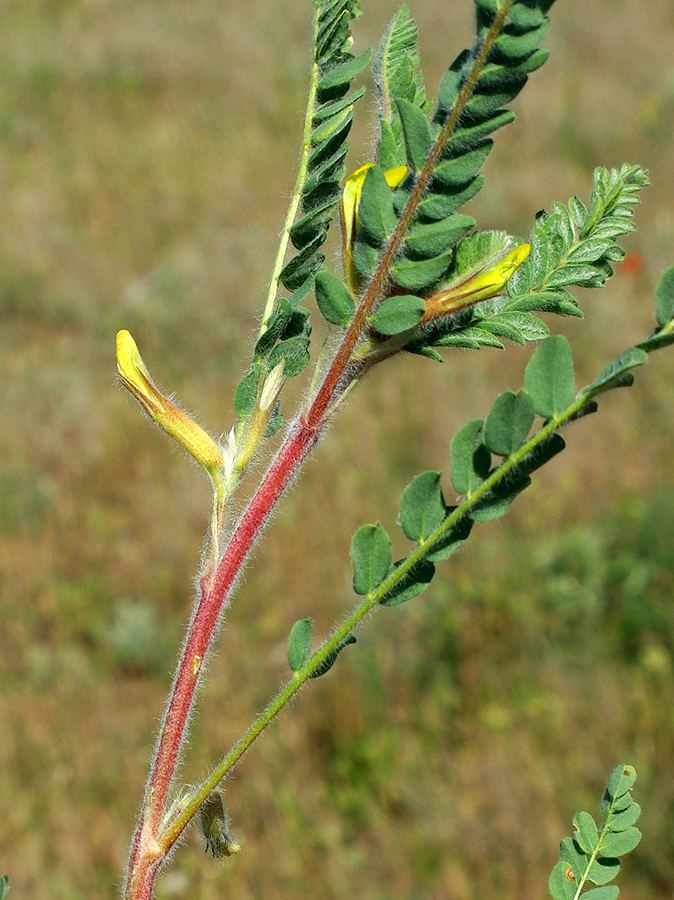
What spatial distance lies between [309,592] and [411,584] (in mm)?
3246

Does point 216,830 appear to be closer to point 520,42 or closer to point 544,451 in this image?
point 544,451

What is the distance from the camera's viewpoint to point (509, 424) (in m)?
0.58

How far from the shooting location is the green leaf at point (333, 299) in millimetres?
542

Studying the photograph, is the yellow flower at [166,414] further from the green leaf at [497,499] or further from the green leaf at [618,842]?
the green leaf at [618,842]

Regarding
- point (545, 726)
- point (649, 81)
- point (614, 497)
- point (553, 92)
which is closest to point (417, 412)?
point (614, 497)

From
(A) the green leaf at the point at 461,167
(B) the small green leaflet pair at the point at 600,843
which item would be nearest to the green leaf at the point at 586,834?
(B) the small green leaflet pair at the point at 600,843

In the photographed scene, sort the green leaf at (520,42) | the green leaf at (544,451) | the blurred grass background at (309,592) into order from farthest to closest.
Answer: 1. the blurred grass background at (309,592)
2. the green leaf at (544,451)
3. the green leaf at (520,42)

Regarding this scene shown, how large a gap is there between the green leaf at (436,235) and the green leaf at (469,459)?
0.39 feet

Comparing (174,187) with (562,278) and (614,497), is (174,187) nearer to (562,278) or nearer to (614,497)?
(614,497)

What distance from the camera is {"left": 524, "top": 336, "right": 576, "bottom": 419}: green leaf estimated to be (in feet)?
1.87

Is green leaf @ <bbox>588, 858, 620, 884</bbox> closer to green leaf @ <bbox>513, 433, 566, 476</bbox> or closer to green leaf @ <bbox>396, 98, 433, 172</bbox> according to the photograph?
green leaf @ <bbox>513, 433, 566, 476</bbox>

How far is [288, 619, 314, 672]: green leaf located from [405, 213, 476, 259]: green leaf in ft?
0.80

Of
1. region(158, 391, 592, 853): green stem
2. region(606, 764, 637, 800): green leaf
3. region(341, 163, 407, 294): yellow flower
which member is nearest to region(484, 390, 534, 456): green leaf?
region(158, 391, 592, 853): green stem

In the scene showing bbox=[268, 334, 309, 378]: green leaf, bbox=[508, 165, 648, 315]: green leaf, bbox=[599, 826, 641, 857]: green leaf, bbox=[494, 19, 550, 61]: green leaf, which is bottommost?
bbox=[599, 826, 641, 857]: green leaf
